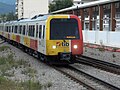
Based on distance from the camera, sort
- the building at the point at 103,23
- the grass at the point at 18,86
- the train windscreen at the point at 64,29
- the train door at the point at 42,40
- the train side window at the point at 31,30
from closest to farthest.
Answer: the grass at the point at 18,86 → the train windscreen at the point at 64,29 → the train door at the point at 42,40 → the train side window at the point at 31,30 → the building at the point at 103,23

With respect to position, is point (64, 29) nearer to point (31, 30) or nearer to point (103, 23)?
point (31, 30)

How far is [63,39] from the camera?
1795cm

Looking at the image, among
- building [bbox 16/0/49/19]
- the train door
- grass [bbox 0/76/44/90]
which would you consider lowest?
grass [bbox 0/76/44/90]

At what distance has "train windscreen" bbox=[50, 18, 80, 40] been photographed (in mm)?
18141

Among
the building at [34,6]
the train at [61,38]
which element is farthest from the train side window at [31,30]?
the building at [34,6]

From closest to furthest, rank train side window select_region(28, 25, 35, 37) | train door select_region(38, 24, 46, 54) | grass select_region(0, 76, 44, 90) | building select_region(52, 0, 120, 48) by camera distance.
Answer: grass select_region(0, 76, 44, 90) → train door select_region(38, 24, 46, 54) → train side window select_region(28, 25, 35, 37) → building select_region(52, 0, 120, 48)

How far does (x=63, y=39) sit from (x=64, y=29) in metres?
0.63

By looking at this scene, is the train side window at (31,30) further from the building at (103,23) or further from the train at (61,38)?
the building at (103,23)

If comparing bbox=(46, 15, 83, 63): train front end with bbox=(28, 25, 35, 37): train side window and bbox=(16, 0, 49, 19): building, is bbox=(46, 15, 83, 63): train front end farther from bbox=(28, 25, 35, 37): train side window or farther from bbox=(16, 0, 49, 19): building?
bbox=(16, 0, 49, 19): building

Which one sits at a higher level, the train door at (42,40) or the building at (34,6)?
the building at (34,6)

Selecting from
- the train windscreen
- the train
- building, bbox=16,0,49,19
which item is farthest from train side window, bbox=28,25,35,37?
building, bbox=16,0,49,19

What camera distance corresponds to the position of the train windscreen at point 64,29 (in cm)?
1814

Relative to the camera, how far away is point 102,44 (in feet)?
114

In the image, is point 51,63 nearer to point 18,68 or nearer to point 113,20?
point 18,68
